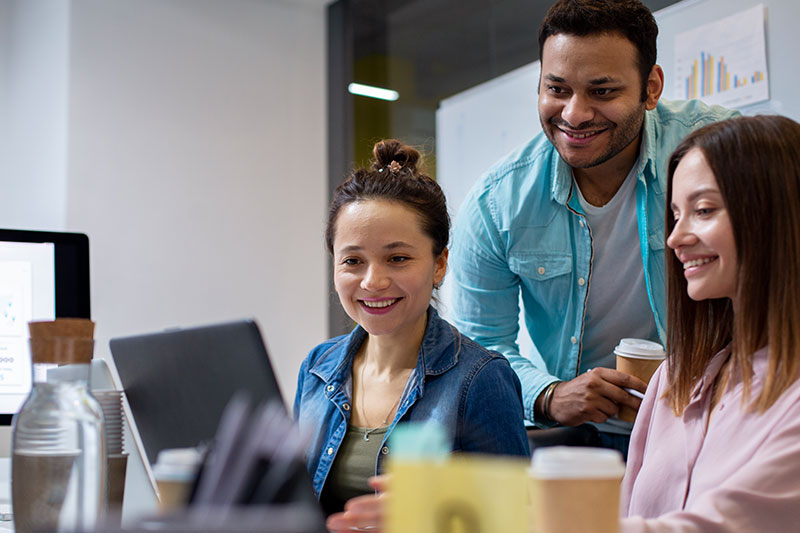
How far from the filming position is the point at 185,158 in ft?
12.5

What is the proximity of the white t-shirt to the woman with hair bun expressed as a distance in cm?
48

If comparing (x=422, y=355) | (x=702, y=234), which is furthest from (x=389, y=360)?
(x=702, y=234)

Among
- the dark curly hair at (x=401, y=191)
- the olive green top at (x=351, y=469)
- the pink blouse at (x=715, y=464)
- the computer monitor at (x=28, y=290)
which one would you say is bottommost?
the olive green top at (x=351, y=469)

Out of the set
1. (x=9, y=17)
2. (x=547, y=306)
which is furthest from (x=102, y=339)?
(x=547, y=306)

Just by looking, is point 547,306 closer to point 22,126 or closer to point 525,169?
point 525,169

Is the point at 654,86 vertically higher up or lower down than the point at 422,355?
higher up

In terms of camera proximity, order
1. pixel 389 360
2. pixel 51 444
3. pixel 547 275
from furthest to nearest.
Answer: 1. pixel 547 275
2. pixel 389 360
3. pixel 51 444

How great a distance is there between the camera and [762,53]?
2.45m

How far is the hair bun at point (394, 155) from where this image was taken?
1.84 meters

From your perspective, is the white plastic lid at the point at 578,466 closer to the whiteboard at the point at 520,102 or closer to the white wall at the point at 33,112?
the whiteboard at the point at 520,102

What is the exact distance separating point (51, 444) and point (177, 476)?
0.83ft

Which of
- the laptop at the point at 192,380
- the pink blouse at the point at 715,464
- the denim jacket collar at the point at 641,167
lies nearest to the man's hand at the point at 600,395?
the pink blouse at the point at 715,464

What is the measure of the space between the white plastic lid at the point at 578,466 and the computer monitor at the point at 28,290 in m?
1.23

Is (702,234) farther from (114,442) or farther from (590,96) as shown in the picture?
(114,442)
